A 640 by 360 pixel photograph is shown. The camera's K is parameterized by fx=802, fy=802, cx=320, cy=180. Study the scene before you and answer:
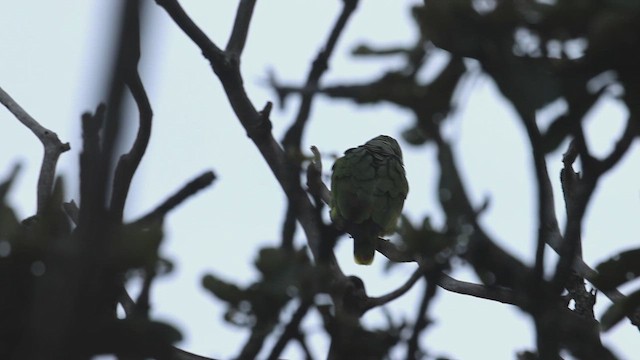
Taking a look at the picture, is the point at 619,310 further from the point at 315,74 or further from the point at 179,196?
the point at 179,196

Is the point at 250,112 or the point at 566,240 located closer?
the point at 566,240

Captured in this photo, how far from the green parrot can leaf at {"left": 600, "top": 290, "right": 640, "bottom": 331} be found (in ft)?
10.4

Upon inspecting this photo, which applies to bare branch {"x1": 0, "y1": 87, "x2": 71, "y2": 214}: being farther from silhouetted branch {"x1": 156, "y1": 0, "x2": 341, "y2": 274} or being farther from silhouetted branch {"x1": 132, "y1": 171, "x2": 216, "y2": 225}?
silhouetted branch {"x1": 132, "y1": 171, "x2": 216, "y2": 225}

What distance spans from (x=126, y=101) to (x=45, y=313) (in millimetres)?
259

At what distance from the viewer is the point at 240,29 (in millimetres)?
4047

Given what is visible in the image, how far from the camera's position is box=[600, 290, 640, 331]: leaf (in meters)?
2.23

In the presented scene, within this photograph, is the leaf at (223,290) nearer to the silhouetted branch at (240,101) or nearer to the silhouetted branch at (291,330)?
the silhouetted branch at (291,330)

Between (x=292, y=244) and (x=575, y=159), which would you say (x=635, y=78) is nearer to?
(x=292, y=244)

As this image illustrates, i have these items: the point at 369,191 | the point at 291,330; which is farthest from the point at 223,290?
the point at 369,191

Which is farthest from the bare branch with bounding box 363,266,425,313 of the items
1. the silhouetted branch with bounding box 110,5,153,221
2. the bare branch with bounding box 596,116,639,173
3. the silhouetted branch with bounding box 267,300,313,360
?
the silhouetted branch with bounding box 110,5,153,221

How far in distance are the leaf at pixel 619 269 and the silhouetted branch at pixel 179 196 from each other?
3.76 ft

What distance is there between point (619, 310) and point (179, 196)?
131cm

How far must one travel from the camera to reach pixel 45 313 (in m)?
0.83

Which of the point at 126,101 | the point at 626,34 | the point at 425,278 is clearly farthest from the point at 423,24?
the point at 126,101
